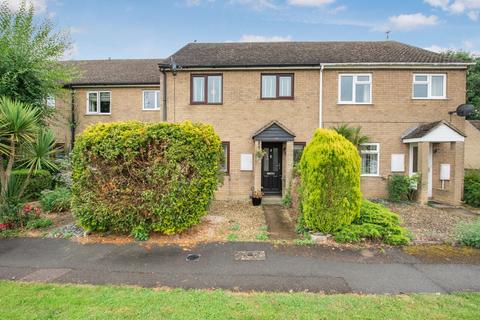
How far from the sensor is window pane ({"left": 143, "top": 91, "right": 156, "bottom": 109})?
49.1 feet

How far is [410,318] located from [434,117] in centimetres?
1092

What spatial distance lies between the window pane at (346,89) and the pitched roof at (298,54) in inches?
32.2

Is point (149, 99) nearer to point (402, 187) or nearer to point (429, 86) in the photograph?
point (402, 187)

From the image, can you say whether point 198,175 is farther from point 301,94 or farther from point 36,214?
point 301,94

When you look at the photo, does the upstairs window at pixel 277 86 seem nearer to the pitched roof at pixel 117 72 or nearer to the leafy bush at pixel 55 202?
the pitched roof at pixel 117 72

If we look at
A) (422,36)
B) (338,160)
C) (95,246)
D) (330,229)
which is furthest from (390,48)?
(95,246)

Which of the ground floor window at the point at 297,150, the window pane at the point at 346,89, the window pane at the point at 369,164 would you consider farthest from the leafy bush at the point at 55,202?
the window pane at the point at 369,164

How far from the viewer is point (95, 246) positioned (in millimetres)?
5973

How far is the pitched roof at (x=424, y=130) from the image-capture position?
10008mm

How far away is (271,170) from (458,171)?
7579 mm

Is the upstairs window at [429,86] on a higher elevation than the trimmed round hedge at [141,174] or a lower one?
higher

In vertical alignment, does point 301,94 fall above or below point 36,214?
above

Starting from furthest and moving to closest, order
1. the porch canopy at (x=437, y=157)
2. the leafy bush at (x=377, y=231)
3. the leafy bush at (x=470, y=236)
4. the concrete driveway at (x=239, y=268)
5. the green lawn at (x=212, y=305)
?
the porch canopy at (x=437, y=157) → the leafy bush at (x=377, y=231) → the leafy bush at (x=470, y=236) → the concrete driveway at (x=239, y=268) → the green lawn at (x=212, y=305)

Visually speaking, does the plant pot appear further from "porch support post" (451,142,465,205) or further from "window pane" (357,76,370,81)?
"porch support post" (451,142,465,205)
